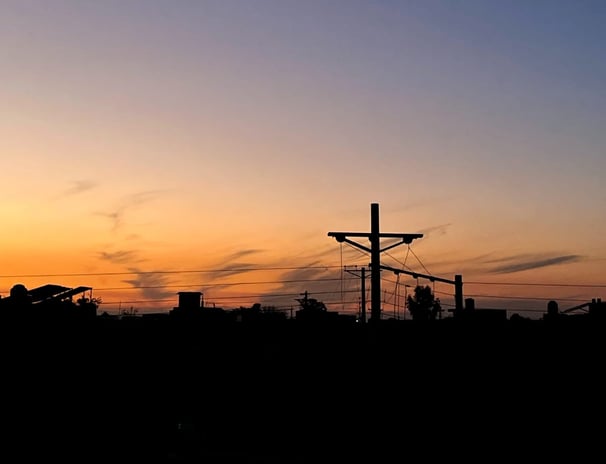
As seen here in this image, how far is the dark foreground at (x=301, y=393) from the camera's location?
60.1ft

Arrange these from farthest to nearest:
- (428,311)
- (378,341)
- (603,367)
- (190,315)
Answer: (428,311) → (190,315) → (378,341) → (603,367)

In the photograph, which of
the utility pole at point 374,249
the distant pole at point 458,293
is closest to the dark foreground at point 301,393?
the utility pole at point 374,249

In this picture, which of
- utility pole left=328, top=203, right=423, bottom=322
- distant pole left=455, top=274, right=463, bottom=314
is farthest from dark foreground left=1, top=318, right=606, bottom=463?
distant pole left=455, top=274, right=463, bottom=314

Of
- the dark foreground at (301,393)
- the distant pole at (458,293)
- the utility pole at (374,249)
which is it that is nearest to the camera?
the dark foreground at (301,393)

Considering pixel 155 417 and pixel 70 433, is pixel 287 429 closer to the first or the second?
pixel 155 417

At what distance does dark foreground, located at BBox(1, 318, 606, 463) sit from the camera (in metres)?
18.3

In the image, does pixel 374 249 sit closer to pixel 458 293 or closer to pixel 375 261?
pixel 375 261

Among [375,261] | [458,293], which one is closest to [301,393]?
[375,261]

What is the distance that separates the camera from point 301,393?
22.2 m

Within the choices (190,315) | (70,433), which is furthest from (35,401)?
(190,315)

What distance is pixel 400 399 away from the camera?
21109mm

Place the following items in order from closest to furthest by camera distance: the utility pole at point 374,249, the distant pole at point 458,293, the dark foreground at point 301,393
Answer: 1. the dark foreground at point 301,393
2. the utility pole at point 374,249
3. the distant pole at point 458,293

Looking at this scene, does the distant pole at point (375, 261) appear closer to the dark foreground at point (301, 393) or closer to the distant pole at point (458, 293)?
the dark foreground at point (301, 393)

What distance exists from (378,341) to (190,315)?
7.19 metres
